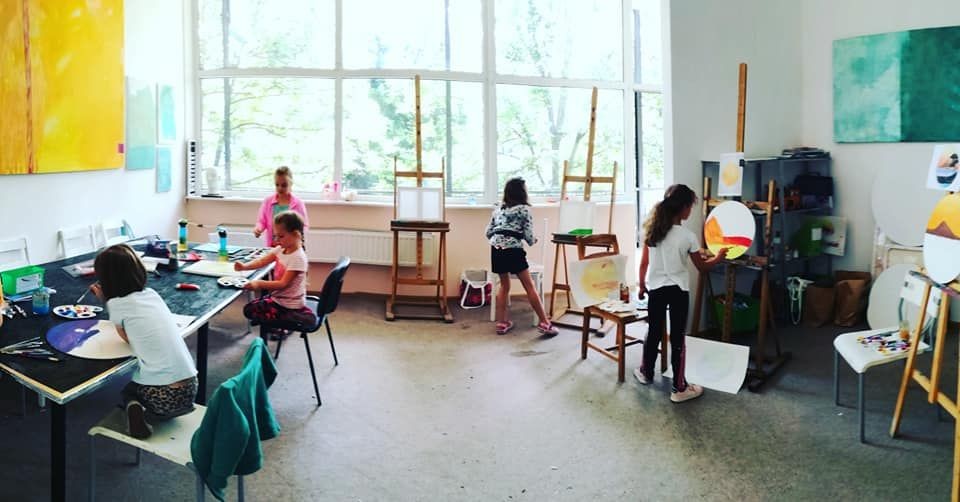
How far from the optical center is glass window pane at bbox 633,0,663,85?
22.9 ft

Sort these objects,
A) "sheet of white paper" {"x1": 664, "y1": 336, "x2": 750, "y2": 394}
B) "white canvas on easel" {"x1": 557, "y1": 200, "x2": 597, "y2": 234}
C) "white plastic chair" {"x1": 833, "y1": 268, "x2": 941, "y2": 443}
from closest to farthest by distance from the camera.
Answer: "white plastic chair" {"x1": 833, "y1": 268, "x2": 941, "y2": 443} → "sheet of white paper" {"x1": 664, "y1": 336, "x2": 750, "y2": 394} → "white canvas on easel" {"x1": 557, "y1": 200, "x2": 597, "y2": 234}

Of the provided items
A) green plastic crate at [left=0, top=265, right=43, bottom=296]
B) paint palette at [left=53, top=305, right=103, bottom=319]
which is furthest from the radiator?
paint palette at [left=53, top=305, right=103, bottom=319]

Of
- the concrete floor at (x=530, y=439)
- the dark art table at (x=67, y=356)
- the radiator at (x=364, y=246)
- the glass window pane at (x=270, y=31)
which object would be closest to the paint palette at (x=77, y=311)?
the dark art table at (x=67, y=356)

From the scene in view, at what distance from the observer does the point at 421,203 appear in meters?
6.10

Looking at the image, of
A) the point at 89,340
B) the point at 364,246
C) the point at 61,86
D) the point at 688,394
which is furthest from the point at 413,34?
the point at 89,340

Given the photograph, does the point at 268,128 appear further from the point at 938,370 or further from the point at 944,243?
the point at 938,370

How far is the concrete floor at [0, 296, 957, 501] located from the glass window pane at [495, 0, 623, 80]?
9.86ft

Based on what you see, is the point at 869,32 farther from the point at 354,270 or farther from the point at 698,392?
the point at 354,270

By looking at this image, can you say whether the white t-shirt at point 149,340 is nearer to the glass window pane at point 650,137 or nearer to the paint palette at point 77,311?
the paint palette at point 77,311

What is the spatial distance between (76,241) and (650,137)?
5.03 m

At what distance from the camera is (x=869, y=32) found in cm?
560

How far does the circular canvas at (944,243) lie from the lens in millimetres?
3082

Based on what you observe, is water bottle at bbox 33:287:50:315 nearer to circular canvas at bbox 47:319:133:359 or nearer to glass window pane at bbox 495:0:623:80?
circular canvas at bbox 47:319:133:359

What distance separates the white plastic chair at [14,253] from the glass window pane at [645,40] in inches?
207
